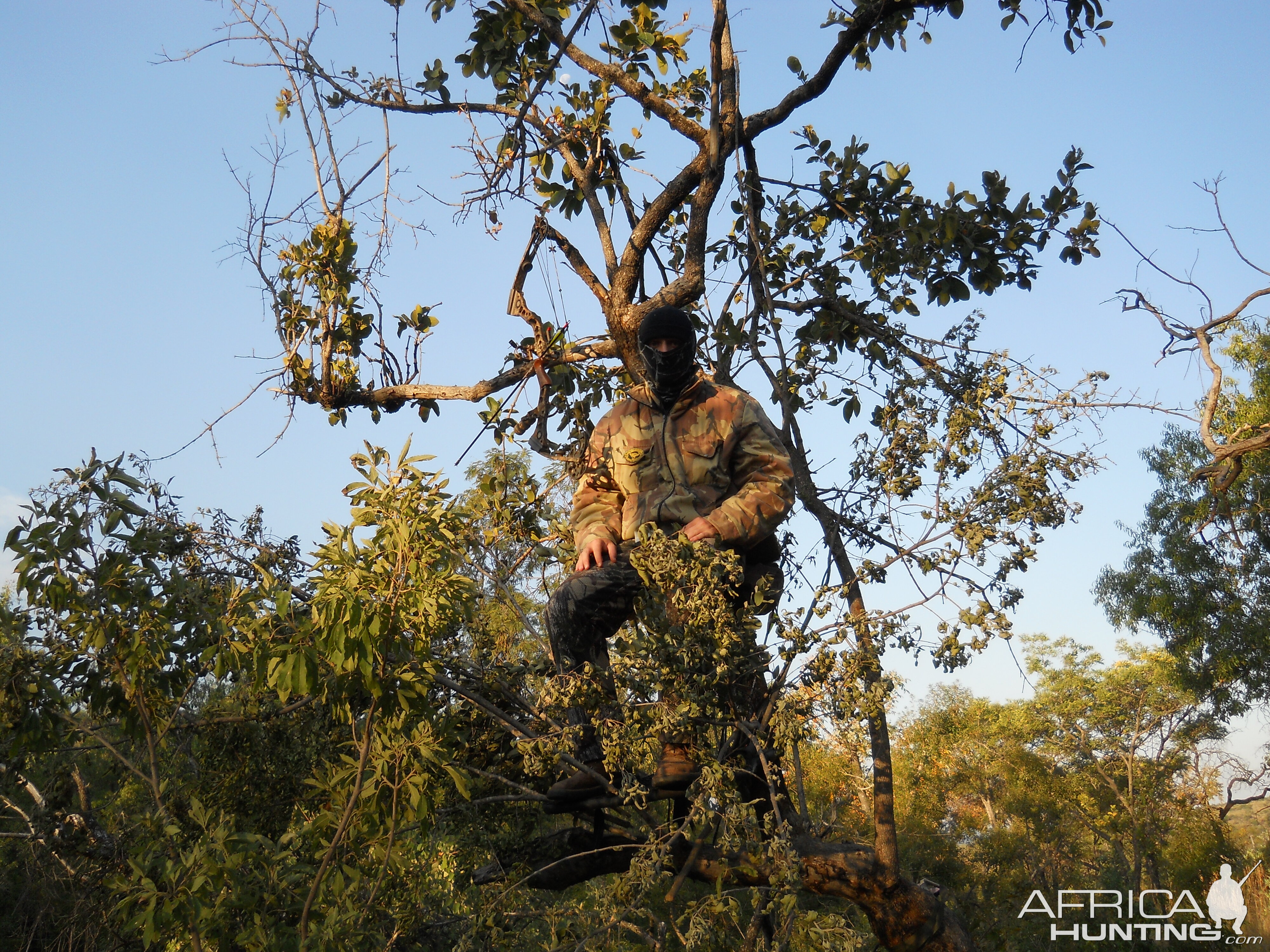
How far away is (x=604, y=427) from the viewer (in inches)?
170

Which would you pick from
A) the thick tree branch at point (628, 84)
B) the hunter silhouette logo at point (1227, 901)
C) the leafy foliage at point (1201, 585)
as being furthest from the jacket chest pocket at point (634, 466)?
the leafy foliage at point (1201, 585)

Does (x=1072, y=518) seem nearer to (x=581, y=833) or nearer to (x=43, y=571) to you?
(x=581, y=833)

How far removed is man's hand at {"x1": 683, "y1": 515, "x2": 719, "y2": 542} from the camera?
3.63m

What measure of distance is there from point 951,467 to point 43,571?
10.6ft

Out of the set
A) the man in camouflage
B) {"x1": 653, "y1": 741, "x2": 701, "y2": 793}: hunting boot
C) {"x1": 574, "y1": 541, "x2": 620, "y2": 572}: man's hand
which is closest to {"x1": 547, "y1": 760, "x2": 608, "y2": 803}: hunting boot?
the man in camouflage

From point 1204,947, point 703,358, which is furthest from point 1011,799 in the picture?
point 703,358

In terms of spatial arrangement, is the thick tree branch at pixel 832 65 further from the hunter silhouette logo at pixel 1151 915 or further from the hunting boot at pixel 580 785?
the hunter silhouette logo at pixel 1151 915

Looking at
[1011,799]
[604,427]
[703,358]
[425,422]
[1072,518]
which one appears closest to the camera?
[1072,518]

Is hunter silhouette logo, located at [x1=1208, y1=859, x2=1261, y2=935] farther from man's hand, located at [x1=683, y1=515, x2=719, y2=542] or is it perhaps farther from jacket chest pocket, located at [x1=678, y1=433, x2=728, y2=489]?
man's hand, located at [x1=683, y1=515, x2=719, y2=542]

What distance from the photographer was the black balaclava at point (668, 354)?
4055 millimetres

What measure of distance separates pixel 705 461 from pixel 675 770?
1216 mm

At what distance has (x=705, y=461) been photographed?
4055 millimetres

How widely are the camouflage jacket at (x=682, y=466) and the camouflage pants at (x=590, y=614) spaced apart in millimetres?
188

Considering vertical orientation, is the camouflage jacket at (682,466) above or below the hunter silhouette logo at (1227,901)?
above
